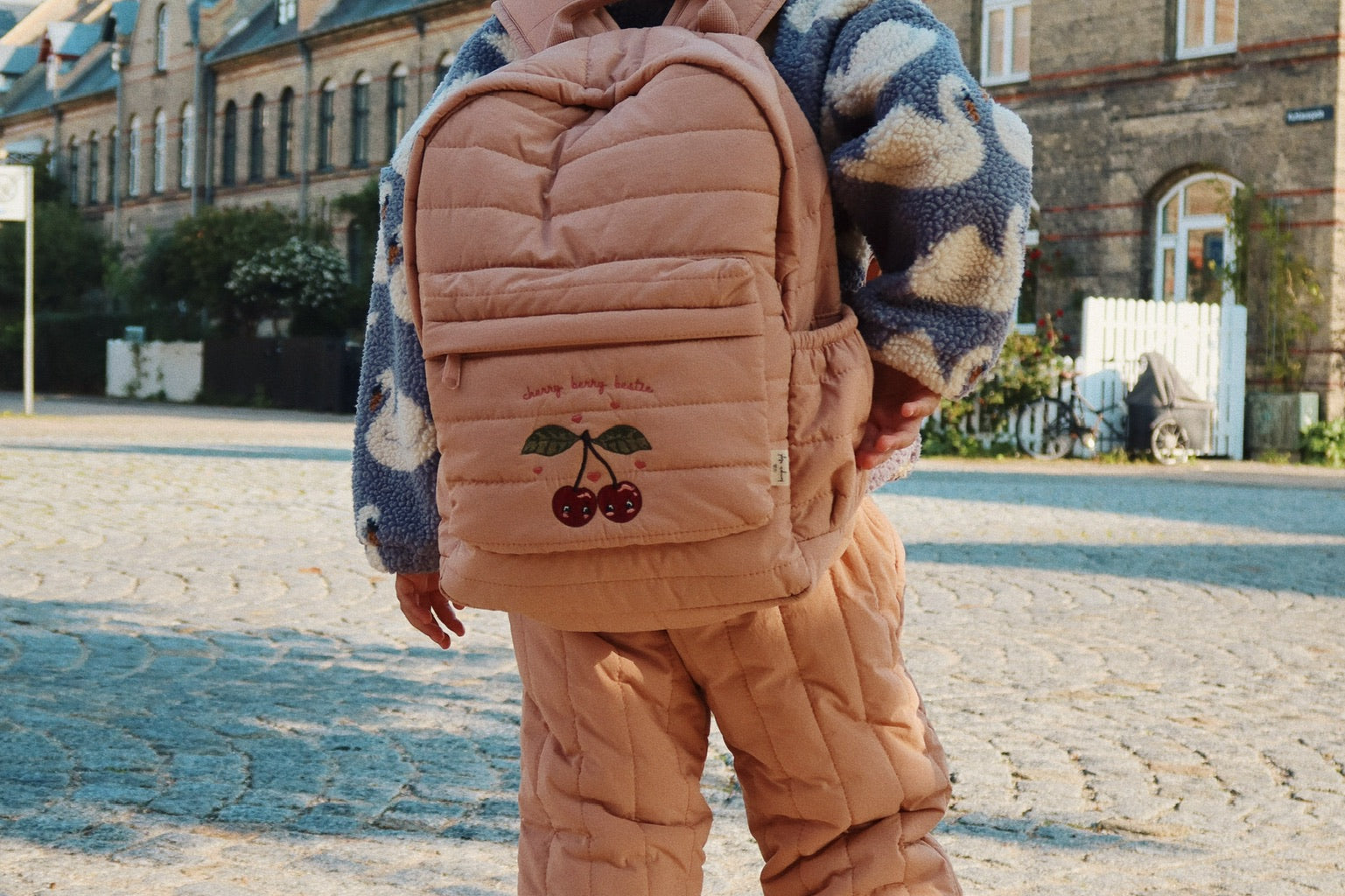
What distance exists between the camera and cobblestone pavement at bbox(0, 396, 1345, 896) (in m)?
3.52

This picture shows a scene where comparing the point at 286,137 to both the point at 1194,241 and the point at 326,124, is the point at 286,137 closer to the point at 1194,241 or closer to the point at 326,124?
the point at 326,124

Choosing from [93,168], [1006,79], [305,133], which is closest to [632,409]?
[1006,79]

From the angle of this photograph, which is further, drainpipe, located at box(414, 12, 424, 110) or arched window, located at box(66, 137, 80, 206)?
arched window, located at box(66, 137, 80, 206)

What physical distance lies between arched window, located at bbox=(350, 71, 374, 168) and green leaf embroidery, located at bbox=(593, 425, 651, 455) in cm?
3798

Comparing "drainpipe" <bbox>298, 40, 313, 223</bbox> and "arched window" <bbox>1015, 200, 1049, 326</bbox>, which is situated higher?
"drainpipe" <bbox>298, 40, 313, 223</bbox>

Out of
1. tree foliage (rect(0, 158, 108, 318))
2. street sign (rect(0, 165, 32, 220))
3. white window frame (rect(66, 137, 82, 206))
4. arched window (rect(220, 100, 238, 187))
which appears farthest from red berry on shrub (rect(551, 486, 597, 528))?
white window frame (rect(66, 137, 82, 206))

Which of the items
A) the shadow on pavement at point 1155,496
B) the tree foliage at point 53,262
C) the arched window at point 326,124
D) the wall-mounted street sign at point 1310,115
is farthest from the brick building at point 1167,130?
the tree foliage at point 53,262

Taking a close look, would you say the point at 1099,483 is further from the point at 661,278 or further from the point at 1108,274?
the point at 661,278

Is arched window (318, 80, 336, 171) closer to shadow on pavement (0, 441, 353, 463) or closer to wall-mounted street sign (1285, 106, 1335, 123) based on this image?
shadow on pavement (0, 441, 353, 463)

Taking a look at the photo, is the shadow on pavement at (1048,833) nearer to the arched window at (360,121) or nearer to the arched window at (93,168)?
the arched window at (360,121)

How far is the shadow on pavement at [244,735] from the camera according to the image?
3.76m

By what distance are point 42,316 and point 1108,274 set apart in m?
30.2

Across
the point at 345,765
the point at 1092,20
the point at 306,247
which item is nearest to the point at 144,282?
the point at 306,247

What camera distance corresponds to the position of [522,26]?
208 cm
